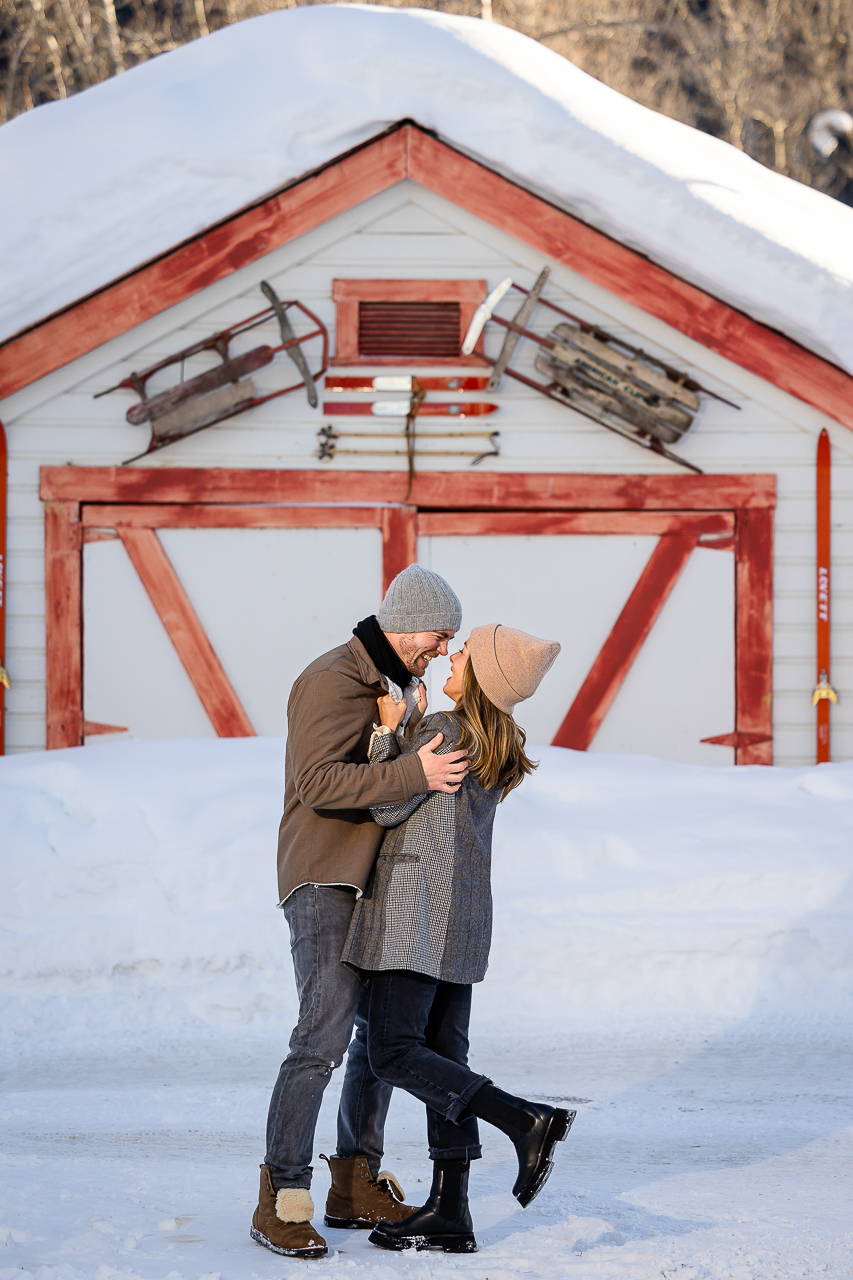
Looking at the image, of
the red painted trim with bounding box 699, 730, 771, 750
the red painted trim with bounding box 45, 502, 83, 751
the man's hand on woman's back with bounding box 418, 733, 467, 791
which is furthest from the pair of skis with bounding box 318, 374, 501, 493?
the man's hand on woman's back with bounding box 418, 733, 467, 791

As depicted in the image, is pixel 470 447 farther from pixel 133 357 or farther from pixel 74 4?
pixel 74 4

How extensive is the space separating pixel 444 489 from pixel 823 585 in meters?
2.46

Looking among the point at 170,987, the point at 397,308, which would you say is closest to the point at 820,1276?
the point at 170,987

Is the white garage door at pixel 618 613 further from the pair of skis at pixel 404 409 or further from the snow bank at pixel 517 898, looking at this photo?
the snow bank at pixel 517 898

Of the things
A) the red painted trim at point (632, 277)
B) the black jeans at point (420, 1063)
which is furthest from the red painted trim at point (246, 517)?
the black jeans at point (420, 1063)

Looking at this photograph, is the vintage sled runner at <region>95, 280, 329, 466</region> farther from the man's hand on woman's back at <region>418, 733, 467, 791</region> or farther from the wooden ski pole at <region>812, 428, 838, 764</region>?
the man's hand on woman's back at <region>418, 733, 467, 791</region>

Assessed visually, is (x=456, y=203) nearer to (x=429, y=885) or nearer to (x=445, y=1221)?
(x=429, y=885)

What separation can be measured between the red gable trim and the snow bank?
2.49 m

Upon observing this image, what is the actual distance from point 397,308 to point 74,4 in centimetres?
1773

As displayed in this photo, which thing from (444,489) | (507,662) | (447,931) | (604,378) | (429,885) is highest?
(604,378)

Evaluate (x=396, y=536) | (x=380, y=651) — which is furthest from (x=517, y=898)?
(x=380, y=651)

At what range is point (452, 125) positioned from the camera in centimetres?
746

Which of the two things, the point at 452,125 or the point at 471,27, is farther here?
the point at 471,27

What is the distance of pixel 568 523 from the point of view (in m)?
7.73
